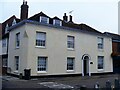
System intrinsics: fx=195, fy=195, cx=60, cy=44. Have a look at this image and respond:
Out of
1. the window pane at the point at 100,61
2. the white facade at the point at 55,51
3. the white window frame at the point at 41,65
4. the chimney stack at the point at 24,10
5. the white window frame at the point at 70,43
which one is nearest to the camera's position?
the white facade at the point at 55,51

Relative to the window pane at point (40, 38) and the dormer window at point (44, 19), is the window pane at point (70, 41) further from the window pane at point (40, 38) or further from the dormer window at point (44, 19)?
the dormer window at point (44, 19)

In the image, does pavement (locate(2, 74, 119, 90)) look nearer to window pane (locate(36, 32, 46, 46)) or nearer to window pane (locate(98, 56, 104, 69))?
window pane (locate(36, 32, 46, 46))

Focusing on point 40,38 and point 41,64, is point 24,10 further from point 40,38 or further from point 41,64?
point 41,64

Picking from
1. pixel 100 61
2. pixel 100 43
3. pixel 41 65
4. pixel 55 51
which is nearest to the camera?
pixel 41 65

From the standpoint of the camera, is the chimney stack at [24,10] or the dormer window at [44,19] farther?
the chimney stack at [24,10]

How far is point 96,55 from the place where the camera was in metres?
26.5

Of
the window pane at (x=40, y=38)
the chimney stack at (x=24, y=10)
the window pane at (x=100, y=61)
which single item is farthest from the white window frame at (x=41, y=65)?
the chimney stack at (x=24, y=10)

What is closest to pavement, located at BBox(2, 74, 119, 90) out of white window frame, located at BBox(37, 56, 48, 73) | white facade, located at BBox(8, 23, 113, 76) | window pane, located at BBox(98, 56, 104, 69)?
Answer: white window frame, located at BBox(37, 56, 48, 73)

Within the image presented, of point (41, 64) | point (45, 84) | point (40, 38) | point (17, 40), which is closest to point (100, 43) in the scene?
point (40, 38)

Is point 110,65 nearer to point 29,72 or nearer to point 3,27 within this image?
point 29,72

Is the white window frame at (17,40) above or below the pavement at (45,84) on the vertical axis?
above

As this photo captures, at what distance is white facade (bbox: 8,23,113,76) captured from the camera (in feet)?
66.9

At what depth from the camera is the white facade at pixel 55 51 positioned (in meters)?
20.4

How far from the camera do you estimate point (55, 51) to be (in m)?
22.2
